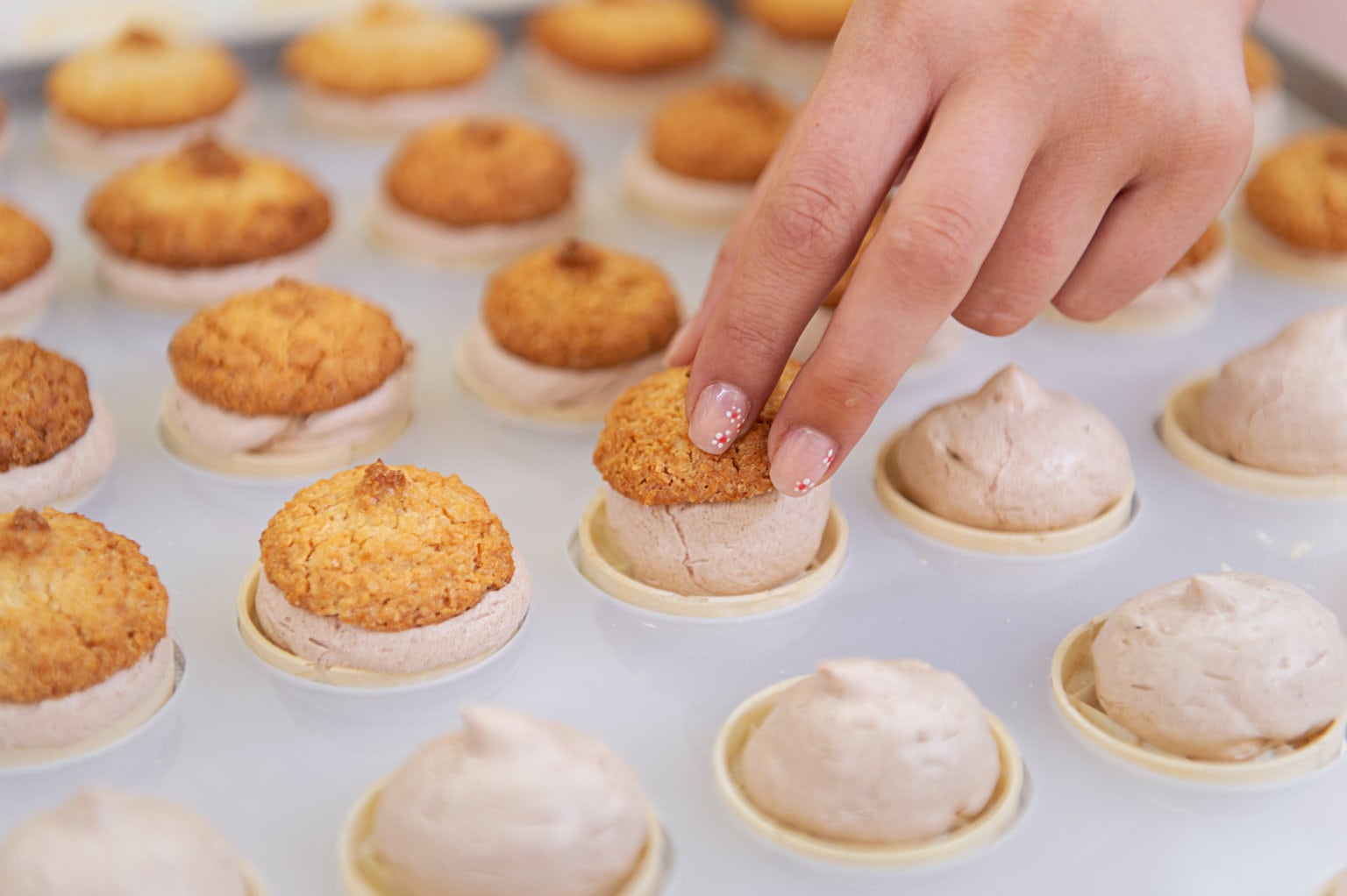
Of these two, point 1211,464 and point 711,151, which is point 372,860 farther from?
point 711,151

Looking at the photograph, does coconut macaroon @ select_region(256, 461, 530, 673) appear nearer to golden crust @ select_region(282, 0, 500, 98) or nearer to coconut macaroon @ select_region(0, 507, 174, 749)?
coconut macaroon @ select_region(0, 507, 174, 749)

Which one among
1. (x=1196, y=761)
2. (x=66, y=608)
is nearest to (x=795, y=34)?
(x=1196, y=761)

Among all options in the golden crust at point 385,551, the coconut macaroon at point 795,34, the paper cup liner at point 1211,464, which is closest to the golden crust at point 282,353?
the golden crust at point 385,551

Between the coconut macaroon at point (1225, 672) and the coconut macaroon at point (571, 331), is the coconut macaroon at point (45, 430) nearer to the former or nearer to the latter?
the coconut macaroon at point (571, 331)

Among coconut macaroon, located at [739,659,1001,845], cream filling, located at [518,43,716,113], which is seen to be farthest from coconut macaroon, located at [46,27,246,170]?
coconut macaroon, located at [739,659,1001,845]

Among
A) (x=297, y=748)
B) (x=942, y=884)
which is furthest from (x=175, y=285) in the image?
(x=942, y=884)

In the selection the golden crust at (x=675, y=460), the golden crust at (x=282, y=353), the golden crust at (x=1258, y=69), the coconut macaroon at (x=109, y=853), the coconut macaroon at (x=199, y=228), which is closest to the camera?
the coconut macaroon at (x=109, y=853)

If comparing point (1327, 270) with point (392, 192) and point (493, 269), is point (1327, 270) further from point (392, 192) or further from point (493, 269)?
point (392, 192)
